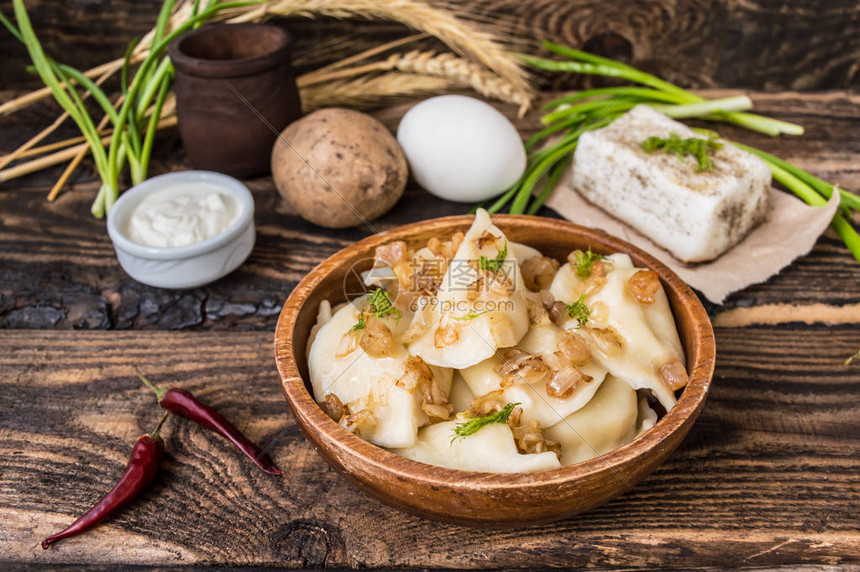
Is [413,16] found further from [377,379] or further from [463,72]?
[377,379]

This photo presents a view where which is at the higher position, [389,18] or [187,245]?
[389,18]

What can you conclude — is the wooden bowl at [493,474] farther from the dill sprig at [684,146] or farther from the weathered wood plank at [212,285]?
the dill sprig at [684,146]

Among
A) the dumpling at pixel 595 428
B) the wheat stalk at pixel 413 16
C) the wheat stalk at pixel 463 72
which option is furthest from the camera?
the wheat stalk at pixel 463 72

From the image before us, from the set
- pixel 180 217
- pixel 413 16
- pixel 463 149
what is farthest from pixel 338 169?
pixel 413 16

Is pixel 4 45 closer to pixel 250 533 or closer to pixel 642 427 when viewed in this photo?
pixel 250 533

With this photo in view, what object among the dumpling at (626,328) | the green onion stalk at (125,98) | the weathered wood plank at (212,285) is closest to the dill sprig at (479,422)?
the dumpling at (626,328)

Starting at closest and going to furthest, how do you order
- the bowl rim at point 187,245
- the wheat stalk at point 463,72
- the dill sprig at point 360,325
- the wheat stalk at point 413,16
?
the dill sprig at point 360,325 → the bowl rim at point 187,245 → the wheat stalk at point 413,16 → the wheat stalk at point 463,72

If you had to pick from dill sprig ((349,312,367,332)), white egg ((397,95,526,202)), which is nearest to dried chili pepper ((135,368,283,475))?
dill sprig ((349,312,367,332))
